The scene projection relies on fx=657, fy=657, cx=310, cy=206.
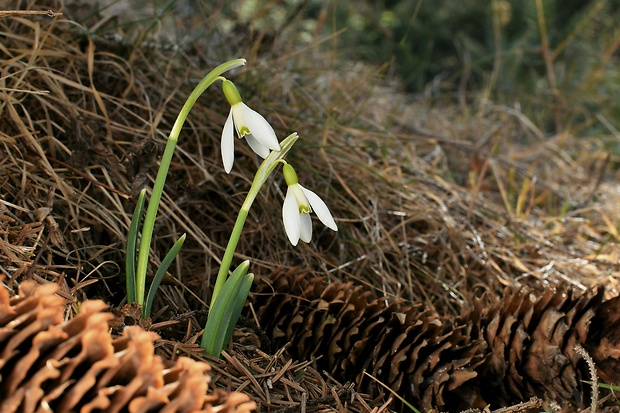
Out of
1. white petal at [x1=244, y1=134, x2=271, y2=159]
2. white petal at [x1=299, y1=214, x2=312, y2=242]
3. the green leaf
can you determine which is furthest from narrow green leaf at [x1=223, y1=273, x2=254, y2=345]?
white petal at [x1=244, y1=134, x2=271, y2=159]

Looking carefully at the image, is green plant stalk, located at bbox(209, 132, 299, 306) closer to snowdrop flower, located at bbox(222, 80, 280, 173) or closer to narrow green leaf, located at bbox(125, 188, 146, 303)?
snowdrop flower, located at bbox(222, 80, 280, 173)

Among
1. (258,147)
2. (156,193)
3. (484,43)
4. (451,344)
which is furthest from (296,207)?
(484,43)

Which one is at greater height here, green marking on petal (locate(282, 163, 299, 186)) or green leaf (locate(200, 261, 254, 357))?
green marking on petal (locate(282, 163, 299, 186))

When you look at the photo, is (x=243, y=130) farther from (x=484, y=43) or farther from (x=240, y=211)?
(x=484, y=43)

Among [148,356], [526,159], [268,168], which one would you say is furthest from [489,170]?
[148,356]

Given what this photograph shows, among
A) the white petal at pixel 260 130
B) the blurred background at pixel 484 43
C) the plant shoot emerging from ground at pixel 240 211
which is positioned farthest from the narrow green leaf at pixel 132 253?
the blurred background at pixel 484 43

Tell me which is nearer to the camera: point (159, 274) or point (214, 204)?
point (159, 274)
